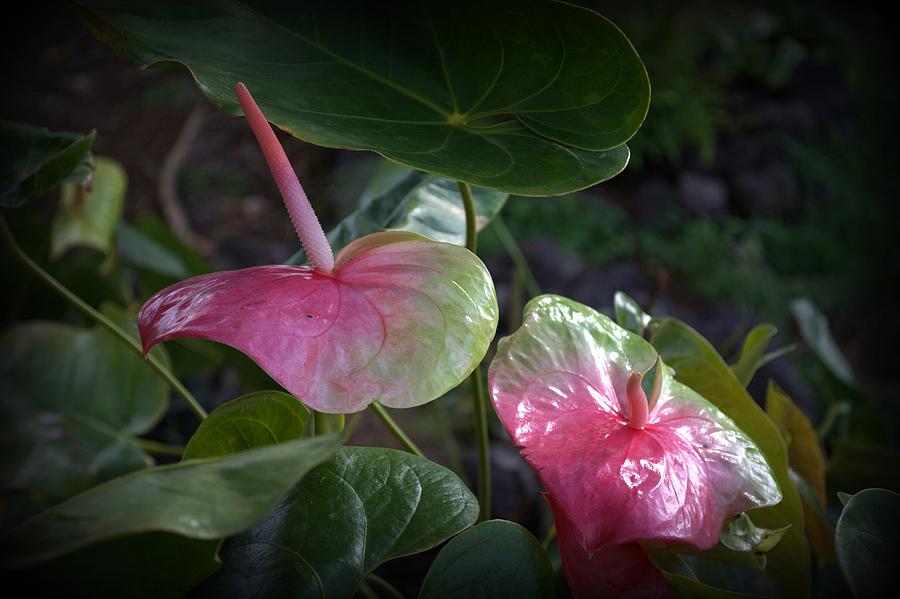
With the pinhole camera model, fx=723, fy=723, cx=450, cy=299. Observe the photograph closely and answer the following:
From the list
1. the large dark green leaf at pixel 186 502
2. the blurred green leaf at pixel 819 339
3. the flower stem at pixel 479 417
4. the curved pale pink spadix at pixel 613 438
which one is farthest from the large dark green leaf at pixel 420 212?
the blurred green leaf at pixel 819 339

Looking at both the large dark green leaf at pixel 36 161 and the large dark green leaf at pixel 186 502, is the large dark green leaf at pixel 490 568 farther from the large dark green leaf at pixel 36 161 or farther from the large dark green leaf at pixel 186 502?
the large dark green leaf at pixel 36 161

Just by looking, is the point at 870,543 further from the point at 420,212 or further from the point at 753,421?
the point at 420,212

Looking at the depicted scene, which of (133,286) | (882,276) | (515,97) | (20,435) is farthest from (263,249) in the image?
(882,276)

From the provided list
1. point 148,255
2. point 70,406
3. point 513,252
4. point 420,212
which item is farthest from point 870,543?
point 148,255

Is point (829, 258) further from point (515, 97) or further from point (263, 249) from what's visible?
point (515, 97)

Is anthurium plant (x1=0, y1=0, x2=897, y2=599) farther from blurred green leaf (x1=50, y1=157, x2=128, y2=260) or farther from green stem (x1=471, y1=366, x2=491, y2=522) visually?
blurred green leaf (x1=50, y1=157, x2=128, y2=260)

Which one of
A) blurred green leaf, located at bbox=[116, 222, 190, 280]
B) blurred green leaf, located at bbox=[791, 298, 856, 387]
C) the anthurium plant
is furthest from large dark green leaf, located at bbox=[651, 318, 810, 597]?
blurred green leaf, located at bbox=[116, 222, 190, 280]

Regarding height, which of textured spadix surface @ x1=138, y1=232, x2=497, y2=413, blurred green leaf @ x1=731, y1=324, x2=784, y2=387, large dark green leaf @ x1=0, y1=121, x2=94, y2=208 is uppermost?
textured spadix surface @ x1=138, y1=232, x2=497, y2=413
